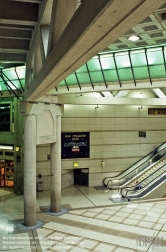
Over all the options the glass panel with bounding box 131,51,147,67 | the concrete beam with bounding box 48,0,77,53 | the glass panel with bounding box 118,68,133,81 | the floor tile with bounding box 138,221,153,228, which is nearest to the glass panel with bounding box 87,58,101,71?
the glass panel with bounding box 118,68,133,81

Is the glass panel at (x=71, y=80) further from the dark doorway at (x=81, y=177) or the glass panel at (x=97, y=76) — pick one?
the dark doorway at (x=81, y=177)

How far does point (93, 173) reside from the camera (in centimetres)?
1942

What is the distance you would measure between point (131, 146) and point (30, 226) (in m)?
11.2

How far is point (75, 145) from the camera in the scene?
62.2 feet

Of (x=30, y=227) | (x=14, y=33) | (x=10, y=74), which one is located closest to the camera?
(x=14, y=33)

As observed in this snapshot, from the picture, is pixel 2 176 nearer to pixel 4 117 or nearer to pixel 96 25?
pixel 4 117

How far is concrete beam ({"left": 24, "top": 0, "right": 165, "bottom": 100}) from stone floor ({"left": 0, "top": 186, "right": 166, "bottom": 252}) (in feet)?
24.4

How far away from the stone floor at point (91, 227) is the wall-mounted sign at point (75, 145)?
3928mm

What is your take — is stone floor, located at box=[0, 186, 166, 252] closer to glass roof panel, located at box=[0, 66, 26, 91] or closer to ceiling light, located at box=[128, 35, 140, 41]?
glass roof panel, located at box=[0, 66, 26, 91]

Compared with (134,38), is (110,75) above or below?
below

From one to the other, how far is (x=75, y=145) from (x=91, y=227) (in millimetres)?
8386

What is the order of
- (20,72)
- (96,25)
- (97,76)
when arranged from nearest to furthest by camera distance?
(96,25) < (97,76) < (20,72)

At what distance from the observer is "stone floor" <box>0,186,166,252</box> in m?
9.38

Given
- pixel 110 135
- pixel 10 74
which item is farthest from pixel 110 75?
pixel 110 135
